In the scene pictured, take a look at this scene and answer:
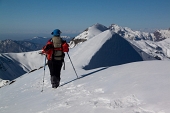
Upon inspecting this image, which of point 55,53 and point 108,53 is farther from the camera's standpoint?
point 108,53

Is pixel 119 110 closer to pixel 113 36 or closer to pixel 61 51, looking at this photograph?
pixel 61 51

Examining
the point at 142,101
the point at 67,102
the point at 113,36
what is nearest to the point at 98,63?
the point at 113,36

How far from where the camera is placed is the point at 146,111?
5090mm

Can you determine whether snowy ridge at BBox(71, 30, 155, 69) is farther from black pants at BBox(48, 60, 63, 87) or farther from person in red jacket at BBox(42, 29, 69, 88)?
person in red jacket at BBox(42, 29, 69, 88)

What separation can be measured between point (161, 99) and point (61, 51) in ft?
22.0

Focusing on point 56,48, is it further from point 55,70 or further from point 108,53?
point 108,53

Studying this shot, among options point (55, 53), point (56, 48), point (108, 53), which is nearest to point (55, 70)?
point (55, 53)

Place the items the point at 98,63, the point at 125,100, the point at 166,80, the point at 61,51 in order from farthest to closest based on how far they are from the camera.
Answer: the point at 98,63 → the point at 61,51 → the point at 166,80 → the point at 125,100

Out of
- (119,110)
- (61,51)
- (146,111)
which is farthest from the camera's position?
(61,51)

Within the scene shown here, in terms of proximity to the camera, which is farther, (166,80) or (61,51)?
(61,51)

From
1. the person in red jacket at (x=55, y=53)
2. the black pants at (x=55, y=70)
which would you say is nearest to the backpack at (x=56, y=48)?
the person in red jacket at (x=55, y=53)

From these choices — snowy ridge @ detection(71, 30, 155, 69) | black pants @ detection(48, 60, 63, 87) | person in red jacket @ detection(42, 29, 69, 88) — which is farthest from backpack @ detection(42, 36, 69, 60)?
snowy ridge @ detection(71, 30, 155, 69)

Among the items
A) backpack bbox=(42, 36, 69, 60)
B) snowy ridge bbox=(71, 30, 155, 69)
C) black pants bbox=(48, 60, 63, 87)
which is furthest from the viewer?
snowy ridge bbox=(71, 30, 155, 69)

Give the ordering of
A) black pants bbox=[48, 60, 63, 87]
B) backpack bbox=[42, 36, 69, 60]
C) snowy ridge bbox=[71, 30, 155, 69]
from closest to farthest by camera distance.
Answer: backpack bbox=[42, 36, 69, 60], black pants bbox=[48, 60, 63, 87], snowy ridge bbox=[71, 30, 155, 69]
